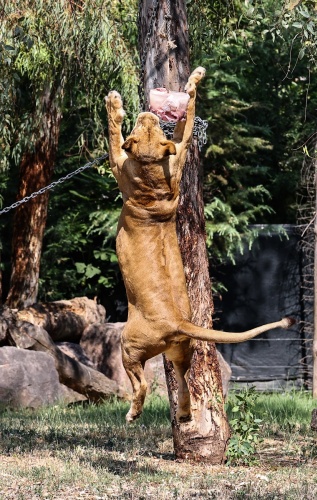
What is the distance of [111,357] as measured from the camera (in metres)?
12.9

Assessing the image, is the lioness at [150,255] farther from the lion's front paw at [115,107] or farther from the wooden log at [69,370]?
the wooden log at [69,370]

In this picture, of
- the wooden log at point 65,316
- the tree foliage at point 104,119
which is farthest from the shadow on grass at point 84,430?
the tree foliage at point 104,119

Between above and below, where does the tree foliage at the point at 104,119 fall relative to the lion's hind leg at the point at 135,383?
above

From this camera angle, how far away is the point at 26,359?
37.2ft

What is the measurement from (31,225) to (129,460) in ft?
20.2

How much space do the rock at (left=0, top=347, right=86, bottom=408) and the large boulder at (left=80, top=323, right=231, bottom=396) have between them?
46.6 inches

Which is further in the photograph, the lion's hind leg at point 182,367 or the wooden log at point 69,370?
the wooden log at point 69,370

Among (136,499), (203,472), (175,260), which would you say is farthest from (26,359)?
(175,260)

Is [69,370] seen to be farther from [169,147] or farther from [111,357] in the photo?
[169,147]

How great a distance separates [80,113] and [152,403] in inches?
208

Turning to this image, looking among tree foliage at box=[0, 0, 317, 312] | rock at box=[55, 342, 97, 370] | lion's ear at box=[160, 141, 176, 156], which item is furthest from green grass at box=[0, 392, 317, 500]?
tree foliage at box=[0, 0, 317, 312]

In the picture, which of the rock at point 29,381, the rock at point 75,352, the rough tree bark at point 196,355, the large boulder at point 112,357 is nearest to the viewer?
the rough tree bark at point 196,355

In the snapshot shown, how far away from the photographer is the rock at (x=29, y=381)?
434 inches

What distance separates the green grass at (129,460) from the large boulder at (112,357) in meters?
1.51
